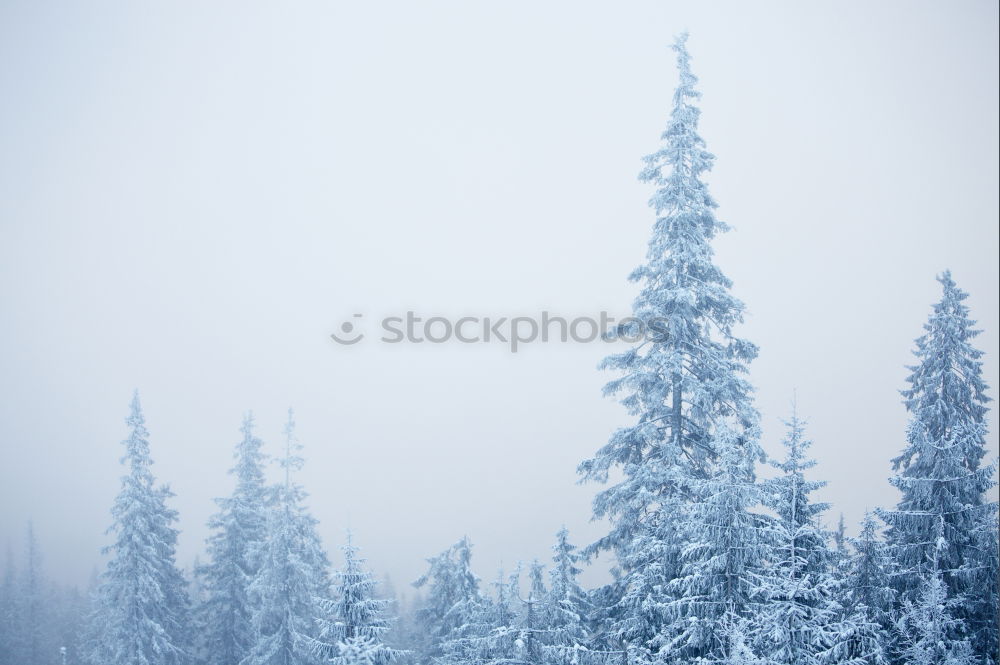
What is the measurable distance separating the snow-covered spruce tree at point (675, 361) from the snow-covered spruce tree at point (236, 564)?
17965 mm

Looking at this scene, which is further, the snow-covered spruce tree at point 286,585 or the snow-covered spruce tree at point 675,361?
the snow-covered spruce tree at point 286,585

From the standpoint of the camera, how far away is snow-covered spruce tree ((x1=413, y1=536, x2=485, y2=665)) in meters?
19.5

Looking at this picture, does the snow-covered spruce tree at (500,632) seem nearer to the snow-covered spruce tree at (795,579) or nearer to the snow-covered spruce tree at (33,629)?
the snow-covered spruce tree at (795,579)

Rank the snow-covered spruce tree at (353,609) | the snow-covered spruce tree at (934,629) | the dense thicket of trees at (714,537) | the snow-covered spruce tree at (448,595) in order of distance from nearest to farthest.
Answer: the dense thicket of trees at (714,537), the snow-covered spruce tree at (934,629), the snow-covered spruce tree at (353,609), the snow-covered spruce tree at (448,595)

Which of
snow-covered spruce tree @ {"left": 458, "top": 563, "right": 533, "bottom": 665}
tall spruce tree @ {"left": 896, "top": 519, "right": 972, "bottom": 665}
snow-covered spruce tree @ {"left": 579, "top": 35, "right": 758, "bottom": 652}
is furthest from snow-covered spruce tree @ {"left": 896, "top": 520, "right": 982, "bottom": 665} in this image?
snow-covered spruce tree @ {"left": 458, "top": 563, "right": 533, "bottom": 665}

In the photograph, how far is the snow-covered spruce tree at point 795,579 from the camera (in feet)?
35.7

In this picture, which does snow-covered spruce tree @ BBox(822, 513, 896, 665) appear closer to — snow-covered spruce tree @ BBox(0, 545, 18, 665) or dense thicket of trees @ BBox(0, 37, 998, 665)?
dense thicket of trees @ BBox(0, 37, 998, 665)

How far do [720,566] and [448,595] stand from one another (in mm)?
12426

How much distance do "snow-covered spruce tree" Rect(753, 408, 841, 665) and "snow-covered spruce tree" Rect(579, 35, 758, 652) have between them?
1.46 m

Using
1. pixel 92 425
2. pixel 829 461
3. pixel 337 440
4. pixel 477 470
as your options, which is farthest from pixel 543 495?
pixel 92 425

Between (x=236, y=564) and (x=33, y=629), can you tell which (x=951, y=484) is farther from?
(x=33, y=629)

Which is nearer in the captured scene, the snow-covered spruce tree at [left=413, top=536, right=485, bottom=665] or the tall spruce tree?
the tall spruce tree

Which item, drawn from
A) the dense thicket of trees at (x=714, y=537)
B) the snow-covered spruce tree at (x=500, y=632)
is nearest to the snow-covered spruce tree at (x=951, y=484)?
the dense thicket of trees at (x=714, y=537)

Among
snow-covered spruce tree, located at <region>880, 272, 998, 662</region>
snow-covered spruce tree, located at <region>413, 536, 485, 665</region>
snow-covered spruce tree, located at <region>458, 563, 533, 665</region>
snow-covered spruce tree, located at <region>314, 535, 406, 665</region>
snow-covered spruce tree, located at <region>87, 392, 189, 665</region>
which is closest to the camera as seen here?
snow-covered spruce tree, located at <region>458, 563, 533, 665</region>
